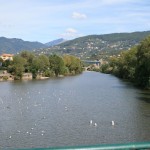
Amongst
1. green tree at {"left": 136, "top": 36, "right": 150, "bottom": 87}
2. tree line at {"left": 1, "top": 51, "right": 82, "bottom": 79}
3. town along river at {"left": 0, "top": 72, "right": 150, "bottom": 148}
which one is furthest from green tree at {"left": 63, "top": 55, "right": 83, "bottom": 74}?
town along river at {"left": 0, "top": 72, "right": 150, "bottom": 148}

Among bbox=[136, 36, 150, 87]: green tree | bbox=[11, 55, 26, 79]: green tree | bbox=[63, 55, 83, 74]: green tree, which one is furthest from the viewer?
bbox=[63, 55, 83, 74]: green tree

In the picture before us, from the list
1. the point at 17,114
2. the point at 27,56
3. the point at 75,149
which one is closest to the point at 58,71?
the point at 27,56

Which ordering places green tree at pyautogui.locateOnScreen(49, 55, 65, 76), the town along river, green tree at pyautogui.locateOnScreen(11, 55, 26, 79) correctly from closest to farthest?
the town along river < green tree at pyautogui.locateOnScreen(11, 55, 26, 79) < green tree at pyautogui.locateOnScreen(49, 55, 65, 76)

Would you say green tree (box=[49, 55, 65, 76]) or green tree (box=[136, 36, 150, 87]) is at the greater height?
green tree (box=[136, 36, 150, 87])

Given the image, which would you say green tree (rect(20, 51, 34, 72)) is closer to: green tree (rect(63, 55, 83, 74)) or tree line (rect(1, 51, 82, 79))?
tree line (rect(1, 51, 82, 79))

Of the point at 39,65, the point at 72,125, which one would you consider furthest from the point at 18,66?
the point at 72,125

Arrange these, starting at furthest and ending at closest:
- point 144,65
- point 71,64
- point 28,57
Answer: point 71,64 → point 28,57 → point 144,65

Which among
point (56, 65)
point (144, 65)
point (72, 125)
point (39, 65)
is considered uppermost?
point (144, 65)

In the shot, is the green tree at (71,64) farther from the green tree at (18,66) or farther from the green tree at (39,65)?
the green tree at (18,66)

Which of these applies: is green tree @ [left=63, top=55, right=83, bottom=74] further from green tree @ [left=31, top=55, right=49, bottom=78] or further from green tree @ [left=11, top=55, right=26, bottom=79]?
green tree @ [left=11, top=55, right=26, bottom=79]

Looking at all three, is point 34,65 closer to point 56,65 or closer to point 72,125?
point 56,65

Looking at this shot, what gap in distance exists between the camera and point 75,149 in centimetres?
314

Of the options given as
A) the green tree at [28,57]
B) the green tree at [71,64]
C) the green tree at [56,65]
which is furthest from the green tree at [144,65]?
the green tree at [71,64]

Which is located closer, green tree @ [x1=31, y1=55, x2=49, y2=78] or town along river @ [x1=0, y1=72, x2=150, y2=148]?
town along river @ [x1=0, y1=72, x2=150, y2=148]
